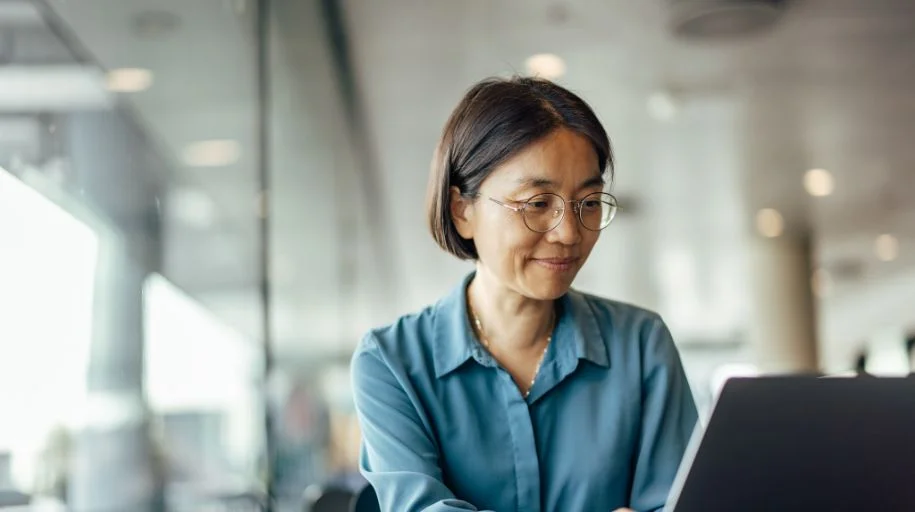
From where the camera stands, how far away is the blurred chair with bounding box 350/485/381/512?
57.1 inches

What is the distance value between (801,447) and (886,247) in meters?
13.7

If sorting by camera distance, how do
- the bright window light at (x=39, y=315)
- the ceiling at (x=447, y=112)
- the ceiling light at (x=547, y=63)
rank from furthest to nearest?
the ceiling light at (x=547, y=63) → the ceiling at (x=447, y=112) → the bright window light at (x=39, y=315)

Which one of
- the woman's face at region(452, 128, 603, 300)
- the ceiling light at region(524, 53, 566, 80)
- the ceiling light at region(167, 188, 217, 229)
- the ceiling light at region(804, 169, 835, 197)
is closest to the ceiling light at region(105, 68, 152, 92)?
the ceiling light at region(167, 188, 217, 229)

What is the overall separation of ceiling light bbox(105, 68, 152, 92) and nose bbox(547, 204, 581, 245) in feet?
4.68

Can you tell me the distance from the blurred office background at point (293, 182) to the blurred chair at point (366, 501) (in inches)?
22.8

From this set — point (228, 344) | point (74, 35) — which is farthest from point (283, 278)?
point (74, 35)

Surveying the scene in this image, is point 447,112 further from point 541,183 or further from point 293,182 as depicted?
point 541,183

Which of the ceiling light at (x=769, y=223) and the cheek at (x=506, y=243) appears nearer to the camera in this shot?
the cheek at (x=506, y=243)

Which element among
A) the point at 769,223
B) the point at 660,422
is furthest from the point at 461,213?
the point at 769,223

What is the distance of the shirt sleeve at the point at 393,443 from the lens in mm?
1263

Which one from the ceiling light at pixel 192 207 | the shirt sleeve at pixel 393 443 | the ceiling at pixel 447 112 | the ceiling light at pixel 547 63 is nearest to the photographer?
the shirt sleeve at pixel 393 443

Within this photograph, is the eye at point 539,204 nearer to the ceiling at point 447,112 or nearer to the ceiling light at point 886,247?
the ceiling at point 447,112

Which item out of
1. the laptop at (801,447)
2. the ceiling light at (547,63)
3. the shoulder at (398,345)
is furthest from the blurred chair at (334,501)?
the ceiling light at (547,63)

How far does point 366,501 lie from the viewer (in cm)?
146
